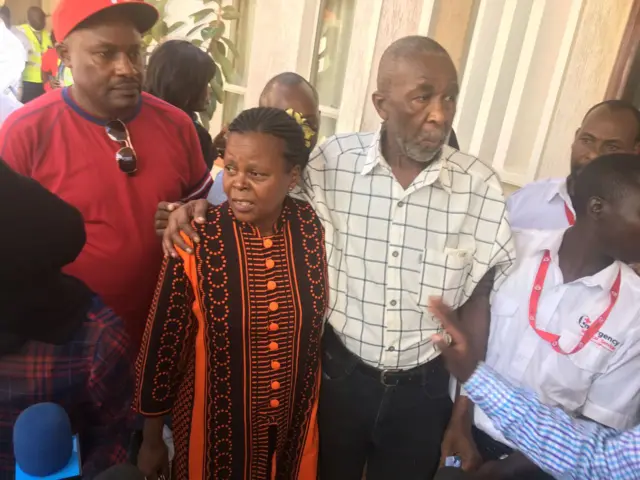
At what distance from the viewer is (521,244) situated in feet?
5.30

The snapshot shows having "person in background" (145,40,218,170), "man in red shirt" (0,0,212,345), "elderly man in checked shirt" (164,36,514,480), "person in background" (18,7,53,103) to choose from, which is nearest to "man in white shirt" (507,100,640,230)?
"elderly man in checked shirt" (164,36,514,480)

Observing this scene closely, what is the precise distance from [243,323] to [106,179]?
63 cm

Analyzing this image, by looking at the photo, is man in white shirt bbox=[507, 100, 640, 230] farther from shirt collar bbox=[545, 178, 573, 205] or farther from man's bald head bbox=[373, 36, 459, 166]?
man's bald head bbox=[373, 36, 459, 166]

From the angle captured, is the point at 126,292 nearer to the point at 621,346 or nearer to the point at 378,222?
the point at 378,222

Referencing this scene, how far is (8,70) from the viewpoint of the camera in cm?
308

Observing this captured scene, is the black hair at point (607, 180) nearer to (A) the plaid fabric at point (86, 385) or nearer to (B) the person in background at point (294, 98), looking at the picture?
(B) the person in background at point (294, 98)

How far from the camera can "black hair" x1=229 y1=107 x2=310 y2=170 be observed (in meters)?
1.39

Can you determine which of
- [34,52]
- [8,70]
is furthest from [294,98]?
[34,52]

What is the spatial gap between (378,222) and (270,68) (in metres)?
3.64

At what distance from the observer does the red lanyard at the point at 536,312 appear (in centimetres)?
143

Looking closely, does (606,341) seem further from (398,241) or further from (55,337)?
(55,337)

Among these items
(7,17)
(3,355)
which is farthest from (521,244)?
(7,17)

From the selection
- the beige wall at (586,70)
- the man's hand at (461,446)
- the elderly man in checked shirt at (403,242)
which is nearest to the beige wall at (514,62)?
the beige wall at (586,70)

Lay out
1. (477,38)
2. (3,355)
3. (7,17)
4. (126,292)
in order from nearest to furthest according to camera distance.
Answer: (3,355) → (126,292) → (477,38) → (7,17)
